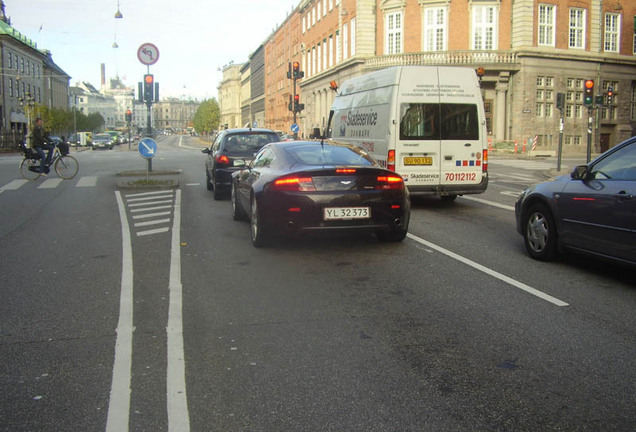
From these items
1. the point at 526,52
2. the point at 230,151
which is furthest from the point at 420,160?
the point at 526,52

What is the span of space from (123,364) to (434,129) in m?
9.45

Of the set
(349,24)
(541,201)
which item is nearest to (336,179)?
(541,201)

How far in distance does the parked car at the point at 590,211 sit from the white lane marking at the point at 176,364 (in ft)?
13.7

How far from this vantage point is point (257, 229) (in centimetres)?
827

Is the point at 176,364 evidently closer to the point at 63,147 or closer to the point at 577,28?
the point at 63,147

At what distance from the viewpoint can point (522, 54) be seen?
4244cm

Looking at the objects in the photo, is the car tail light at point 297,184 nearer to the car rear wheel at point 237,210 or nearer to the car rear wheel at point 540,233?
the car rear wheel at point 540,233

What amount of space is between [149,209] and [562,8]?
3997 cm

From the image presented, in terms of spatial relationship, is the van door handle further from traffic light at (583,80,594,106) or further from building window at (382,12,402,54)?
building window at (382,12,402,54)

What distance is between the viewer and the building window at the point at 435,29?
147 feet

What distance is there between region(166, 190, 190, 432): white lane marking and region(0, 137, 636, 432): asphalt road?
14 millimetres

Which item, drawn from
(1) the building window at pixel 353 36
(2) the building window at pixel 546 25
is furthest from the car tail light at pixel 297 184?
(1) the building window at pixel 353 36

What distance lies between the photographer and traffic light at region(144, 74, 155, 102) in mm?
18953

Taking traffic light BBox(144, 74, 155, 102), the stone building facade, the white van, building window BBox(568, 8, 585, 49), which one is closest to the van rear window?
the white van
